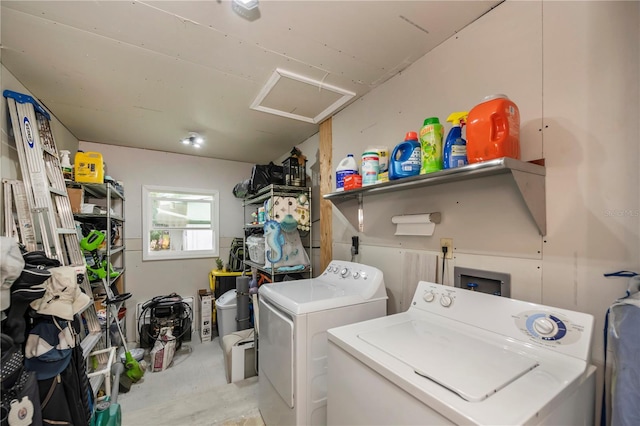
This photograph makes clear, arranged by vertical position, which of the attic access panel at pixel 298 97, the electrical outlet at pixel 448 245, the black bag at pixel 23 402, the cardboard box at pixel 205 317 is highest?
the attic access panel at pixel 298 97

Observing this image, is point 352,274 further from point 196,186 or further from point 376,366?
point 196,186

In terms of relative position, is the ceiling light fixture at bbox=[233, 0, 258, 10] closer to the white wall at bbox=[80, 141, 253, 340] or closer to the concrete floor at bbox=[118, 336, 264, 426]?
the concrete floor at bbox=[118, 336, 264, 426]

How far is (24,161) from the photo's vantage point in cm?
174

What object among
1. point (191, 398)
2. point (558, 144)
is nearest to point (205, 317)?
point (191, 398)

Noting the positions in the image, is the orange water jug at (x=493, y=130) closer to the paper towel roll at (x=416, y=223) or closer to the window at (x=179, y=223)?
the paper towel roll at (x=416, y=223)

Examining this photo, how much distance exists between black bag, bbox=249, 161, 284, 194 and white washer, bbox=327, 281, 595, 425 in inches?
82.1

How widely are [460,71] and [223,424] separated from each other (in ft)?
9.44

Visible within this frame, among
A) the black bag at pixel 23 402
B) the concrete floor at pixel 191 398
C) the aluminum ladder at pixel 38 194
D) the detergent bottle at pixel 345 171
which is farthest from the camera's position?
the concrete floor at pixel 191 398

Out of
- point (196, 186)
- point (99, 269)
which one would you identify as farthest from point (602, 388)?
point (196, 186)

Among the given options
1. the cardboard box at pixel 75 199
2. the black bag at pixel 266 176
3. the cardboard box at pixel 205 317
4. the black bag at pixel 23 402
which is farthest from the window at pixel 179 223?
the black bag at pixel 23 402

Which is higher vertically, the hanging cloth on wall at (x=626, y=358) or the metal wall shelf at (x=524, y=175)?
the metal wall shelf at (x=524, y=175)

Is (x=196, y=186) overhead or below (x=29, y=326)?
overhead

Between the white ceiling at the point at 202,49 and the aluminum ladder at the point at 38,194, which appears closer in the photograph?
the white ceiling at the point at 202,49

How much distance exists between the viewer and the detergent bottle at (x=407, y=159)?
4.38 ft
